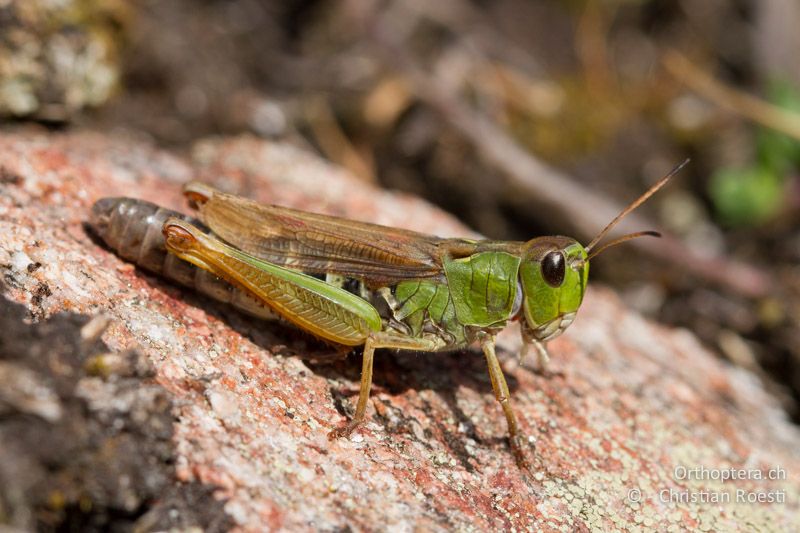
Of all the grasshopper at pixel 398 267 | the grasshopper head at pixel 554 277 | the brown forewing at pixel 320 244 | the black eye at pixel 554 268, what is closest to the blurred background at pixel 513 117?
the grasshopper at pixel 398 267

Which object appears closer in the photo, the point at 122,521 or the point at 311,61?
the point at 122,521

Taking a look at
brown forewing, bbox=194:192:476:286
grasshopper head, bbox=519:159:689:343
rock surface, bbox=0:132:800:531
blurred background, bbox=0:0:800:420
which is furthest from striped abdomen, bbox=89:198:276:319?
blurred background, bbox=0:0:800:420

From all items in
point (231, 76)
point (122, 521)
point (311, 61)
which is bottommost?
point (122, 521)

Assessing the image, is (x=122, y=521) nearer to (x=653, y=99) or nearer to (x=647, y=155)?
(x=647, y=155)

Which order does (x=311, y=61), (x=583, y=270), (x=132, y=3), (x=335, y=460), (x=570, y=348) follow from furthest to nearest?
1. (x=311, y=61)
2. (x=132, y=3)
3. (x=570, y=348)
4. (x=583, y=270)
5. (x=335, y=460)

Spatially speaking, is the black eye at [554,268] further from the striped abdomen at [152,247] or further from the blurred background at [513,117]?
the blurred background at [513,117]

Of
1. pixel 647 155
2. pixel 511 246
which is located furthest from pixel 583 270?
pixel 647 155

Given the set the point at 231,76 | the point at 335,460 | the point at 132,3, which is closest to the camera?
the point at 335,460

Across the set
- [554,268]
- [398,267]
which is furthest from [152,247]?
[554,268]
